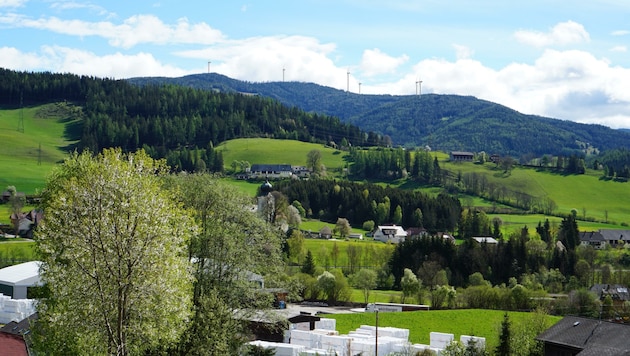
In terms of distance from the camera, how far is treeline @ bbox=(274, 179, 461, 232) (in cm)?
14725

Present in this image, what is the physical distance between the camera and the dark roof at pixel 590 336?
43781 millimetres

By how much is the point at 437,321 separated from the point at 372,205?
82.9 metres

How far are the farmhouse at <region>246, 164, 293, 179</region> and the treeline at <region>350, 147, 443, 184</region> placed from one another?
55.0 ft

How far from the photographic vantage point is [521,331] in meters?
53.0

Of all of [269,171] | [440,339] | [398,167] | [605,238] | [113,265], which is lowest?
[605,238]

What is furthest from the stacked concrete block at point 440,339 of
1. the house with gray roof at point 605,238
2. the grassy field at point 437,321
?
the house with gray roof at point 605,238

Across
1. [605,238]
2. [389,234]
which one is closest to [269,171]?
[389,234]

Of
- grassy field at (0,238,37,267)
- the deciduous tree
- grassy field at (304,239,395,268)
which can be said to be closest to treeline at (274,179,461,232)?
grassy field at (304,239,395,268)

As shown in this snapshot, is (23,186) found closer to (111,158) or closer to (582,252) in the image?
(582,252)

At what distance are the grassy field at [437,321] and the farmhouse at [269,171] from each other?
116 m

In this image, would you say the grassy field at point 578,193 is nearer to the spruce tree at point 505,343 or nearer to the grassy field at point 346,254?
the grassy field at point 346,254

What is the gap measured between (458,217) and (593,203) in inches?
2152

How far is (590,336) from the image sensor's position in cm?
4638

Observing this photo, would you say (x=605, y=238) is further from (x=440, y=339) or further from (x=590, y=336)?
(x=590, y=336)
